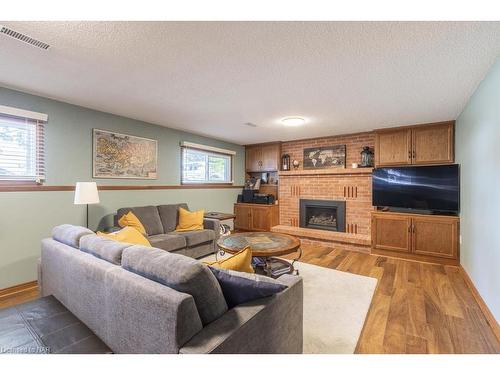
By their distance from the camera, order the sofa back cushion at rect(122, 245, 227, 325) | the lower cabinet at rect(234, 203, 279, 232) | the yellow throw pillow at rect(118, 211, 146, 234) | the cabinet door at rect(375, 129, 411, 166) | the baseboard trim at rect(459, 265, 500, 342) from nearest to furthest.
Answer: the sofa back cushion at rect(122, 245, 227, 325) < the baseboard trim at rect(459, 265, 500, 342) < the yellow throw pillow at rect(118, 211, 146, 234) < the cabinet door at rect(375, 129, 411, 166) < the lower cabinet at rect(234, 203, 279, 232)

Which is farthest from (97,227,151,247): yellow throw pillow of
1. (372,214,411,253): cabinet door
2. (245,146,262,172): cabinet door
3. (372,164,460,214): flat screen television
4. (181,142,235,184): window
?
(245,146,262,172): cabinet door

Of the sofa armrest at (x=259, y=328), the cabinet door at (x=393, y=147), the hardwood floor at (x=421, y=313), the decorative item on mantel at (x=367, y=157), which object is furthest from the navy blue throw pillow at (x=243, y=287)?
the decorative item on mantel at (x=367, y=157)

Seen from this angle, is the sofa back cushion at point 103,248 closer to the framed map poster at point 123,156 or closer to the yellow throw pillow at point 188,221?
the framed map poster at point 123,156

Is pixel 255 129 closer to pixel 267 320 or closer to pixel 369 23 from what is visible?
pixel 369 23

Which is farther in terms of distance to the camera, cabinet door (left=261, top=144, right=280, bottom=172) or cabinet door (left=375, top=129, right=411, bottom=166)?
cabinet door (left=261, top=144, right=280, bottom=172)

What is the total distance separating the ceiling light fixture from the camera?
11.7ft

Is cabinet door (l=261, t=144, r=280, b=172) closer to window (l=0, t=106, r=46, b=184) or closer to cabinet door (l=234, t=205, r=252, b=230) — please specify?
cabinet door (l=234, t=205, r=252, b=230)

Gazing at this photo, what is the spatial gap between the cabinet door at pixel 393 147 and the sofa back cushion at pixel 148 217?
12.8 feet

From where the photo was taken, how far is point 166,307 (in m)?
0.95

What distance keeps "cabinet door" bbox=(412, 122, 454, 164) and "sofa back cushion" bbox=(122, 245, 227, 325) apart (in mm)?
4130

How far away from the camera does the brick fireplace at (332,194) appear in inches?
175

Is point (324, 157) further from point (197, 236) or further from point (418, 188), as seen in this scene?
point (197, 236)

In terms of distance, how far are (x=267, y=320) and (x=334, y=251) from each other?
3.46 m
